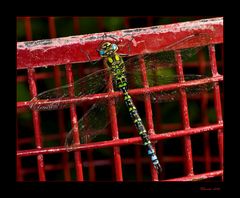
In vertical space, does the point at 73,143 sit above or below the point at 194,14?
below

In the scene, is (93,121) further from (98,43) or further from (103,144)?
(98,43)

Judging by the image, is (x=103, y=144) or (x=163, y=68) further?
(x=163, y=68)

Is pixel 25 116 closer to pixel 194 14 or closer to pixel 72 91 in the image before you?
pixel 72 91

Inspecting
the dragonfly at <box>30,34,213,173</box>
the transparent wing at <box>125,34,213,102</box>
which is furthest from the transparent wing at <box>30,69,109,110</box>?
the transparent wing at <box>125,34,213,102</box>

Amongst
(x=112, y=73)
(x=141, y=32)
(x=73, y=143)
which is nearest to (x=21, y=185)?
(x=73, y=143)

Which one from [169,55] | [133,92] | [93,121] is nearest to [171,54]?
[169,55]

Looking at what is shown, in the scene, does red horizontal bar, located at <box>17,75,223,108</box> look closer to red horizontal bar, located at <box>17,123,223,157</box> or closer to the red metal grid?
the red metal grid

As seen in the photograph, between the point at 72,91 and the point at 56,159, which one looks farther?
the point at 56,159
